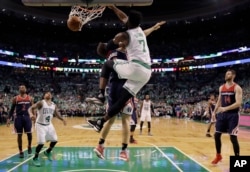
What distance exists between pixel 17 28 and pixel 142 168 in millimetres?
36422

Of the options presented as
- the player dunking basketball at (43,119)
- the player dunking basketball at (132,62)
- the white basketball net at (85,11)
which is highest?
the white basketball net at (85,11)

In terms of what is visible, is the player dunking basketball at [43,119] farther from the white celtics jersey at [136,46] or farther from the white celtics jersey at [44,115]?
the white celtics jersey at [136,46]

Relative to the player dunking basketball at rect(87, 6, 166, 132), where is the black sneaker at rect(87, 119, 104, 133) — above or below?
below

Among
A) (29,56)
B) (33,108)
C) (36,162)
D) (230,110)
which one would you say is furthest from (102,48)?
(29,56)

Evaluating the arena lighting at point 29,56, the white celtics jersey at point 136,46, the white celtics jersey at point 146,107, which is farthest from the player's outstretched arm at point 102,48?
the arena lighting at point 29,56

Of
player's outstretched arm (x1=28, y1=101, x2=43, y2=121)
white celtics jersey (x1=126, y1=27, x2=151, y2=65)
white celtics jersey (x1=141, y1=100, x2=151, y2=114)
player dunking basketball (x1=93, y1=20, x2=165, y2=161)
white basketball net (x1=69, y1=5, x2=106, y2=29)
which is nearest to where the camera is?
white celtics jersey (x1=126, y1=27, x2=151, y2=65)

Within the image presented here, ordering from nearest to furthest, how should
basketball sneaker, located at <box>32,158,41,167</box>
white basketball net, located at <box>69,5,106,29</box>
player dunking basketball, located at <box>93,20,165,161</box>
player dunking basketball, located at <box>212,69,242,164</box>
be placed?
player dunking basketball, located at <box>93,20,165,161</box> → white basketball net, located at <box>69,5,106,29</box> → player dunking basketball, located at <box>212,69,242,164</box> → basketball sneaker, located at <box>32,158,41,167</box>

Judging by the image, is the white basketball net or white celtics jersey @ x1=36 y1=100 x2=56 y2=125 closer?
the white basketball net

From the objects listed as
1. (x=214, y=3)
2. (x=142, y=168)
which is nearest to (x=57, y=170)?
(x=142, y=168)

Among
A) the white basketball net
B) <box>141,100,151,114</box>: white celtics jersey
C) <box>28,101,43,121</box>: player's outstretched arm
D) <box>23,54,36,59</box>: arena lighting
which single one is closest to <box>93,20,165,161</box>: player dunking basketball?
the white basketball net

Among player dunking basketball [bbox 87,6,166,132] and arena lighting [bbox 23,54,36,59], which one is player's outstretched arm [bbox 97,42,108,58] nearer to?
player dunking basketball [bbox 87,6,166,132]

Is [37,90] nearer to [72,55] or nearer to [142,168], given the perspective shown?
[72,55]

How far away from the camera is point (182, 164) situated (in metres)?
8.45

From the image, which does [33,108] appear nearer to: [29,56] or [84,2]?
[84,2]
